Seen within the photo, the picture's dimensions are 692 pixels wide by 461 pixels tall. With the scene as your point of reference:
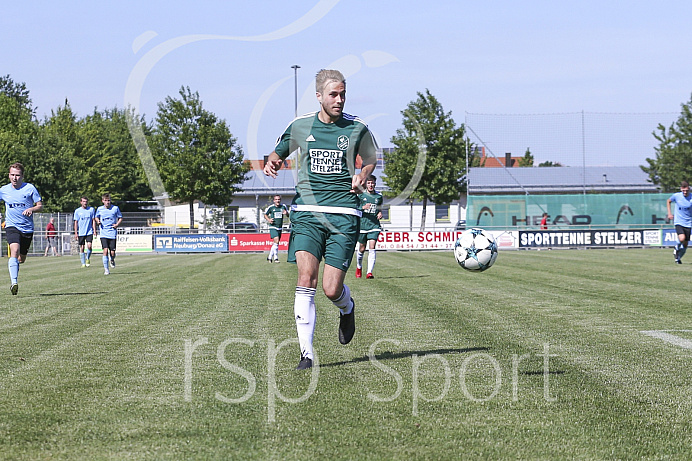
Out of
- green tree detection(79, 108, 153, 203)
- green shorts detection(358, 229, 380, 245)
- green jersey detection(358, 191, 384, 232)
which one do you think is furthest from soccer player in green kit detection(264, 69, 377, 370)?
green tree detection(79, 108, 153, 203)

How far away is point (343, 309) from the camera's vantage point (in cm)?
689

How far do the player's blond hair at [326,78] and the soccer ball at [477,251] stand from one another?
3.54 metres

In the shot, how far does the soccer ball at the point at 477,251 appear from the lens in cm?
924

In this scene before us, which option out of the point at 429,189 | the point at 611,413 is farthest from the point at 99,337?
the point at 429,189

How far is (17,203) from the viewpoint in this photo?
13531mm

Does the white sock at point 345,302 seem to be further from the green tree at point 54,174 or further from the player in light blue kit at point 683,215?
the green tree at point 54,174

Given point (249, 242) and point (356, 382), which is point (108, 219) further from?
point (249, 242)

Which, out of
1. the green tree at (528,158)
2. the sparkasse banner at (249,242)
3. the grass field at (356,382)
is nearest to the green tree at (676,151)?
the green tree at (528,158)

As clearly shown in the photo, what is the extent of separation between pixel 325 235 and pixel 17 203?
8.93m

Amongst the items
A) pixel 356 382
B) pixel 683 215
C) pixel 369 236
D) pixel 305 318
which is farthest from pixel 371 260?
pixel 356 382

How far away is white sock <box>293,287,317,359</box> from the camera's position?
629 centimetres

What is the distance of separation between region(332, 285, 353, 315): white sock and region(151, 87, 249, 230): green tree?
2135 cm

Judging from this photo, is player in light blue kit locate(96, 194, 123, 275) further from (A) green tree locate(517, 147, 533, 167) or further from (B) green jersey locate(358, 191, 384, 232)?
(A) green tree locate(517, 147, 533, 167)

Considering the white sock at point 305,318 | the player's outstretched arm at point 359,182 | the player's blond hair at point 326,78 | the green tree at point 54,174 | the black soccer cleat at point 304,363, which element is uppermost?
the green tree at point 54,174
